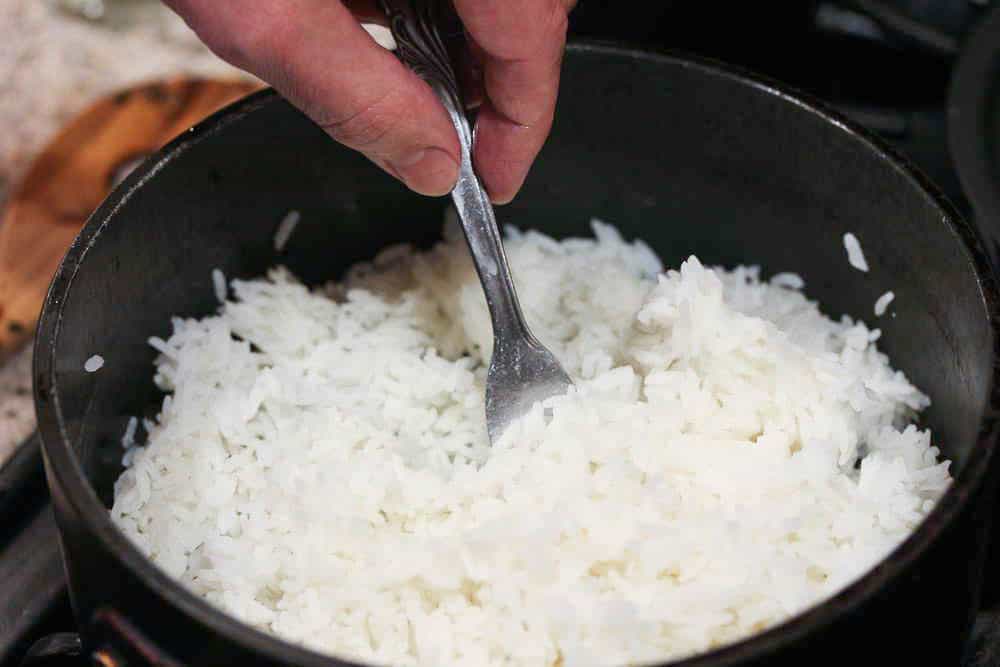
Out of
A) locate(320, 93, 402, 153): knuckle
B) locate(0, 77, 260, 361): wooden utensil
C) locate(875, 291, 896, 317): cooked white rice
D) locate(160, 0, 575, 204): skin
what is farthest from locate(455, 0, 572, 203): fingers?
locate(0, 77, 260, 361): wooden utensil

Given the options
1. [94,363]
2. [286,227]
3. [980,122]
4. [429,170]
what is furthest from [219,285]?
[980,122]

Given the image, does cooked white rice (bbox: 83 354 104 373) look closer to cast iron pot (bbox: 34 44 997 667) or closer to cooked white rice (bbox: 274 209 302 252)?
cast iron pot (bbox: 34 44 997 667)

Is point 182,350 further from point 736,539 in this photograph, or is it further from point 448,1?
point 736,539

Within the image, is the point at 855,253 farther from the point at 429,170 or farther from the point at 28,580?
the point at 28,580

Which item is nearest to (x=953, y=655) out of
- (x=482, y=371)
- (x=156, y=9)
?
(x=482, y=371)

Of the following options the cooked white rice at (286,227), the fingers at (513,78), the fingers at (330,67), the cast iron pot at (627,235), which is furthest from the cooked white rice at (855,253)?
the cooked white rice at (286,227)

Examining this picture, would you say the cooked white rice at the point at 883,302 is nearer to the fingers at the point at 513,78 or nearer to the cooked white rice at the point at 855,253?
the cooked white rice at the point at 855,253
